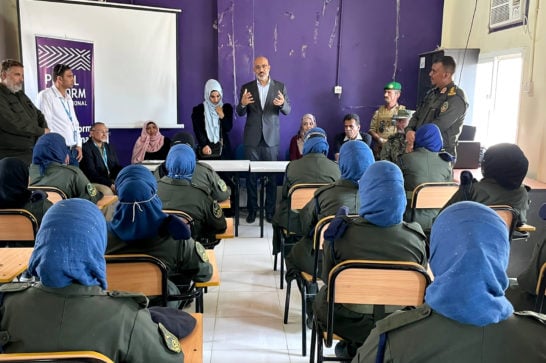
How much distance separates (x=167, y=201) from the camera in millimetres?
2756

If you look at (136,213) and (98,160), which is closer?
(136,213)

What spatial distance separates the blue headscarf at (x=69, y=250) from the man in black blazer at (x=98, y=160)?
3460 mm

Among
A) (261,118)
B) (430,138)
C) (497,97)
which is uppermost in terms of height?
(497,97)

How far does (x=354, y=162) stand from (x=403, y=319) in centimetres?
164

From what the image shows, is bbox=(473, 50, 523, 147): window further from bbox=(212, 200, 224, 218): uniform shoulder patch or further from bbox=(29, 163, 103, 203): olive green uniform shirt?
bbox=(29, 163, 103, 203): olive green uniform shirt

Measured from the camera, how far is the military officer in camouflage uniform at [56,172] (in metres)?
3.29

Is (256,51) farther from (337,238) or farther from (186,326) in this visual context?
(186,326)

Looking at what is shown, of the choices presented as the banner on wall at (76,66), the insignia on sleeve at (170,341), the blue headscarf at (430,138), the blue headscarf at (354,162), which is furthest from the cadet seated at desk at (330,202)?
the banner on wall at (76,66)

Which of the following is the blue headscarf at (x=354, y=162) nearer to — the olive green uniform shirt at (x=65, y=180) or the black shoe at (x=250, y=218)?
the olive green uniform shirt at (x=65, y=180)

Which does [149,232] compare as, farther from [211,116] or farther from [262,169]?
[211,116]

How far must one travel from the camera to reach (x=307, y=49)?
20.4 ft

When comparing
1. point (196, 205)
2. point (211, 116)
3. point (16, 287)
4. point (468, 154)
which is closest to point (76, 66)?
point (211, 116)

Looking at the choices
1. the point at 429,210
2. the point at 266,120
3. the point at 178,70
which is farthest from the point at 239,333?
the point at 178,70

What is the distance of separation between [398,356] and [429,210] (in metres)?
2.34
